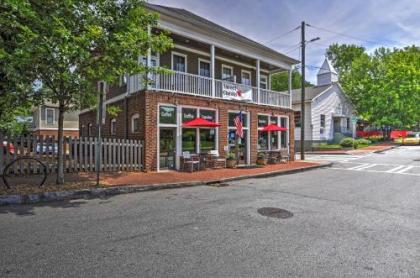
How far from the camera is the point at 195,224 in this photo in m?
5.38

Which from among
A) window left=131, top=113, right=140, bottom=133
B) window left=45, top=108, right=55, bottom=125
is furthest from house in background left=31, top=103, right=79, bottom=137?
window left=131, top=113, right=140, bottom=133

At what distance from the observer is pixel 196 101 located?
14.3m

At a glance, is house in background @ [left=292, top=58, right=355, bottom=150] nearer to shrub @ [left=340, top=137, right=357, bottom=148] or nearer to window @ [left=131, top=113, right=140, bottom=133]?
shrub @ [left=340, top=137, right=357, bottom=148]

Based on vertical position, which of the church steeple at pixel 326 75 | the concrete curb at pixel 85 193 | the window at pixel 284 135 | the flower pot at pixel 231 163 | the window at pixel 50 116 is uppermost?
the church steeple at pixel 326 75

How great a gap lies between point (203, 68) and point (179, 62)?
186cm

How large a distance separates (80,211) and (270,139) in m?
14.5

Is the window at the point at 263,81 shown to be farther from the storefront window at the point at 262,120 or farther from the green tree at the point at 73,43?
the green tree at the point at 73,43

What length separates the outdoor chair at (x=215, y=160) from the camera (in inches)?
562

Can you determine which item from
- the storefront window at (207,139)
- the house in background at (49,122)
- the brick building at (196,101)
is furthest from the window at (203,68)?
the house in background at (49,122)

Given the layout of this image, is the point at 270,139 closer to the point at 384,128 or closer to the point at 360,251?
the point at 360,251

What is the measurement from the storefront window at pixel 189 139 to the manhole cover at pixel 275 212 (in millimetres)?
7969

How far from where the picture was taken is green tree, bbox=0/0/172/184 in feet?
22.5

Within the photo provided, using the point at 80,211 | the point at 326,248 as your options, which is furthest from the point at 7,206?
the point at 326,248

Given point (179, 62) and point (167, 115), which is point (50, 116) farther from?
point (167, 115)
